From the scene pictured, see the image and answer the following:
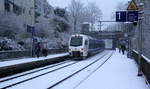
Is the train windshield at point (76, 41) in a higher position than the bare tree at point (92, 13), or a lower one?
lower

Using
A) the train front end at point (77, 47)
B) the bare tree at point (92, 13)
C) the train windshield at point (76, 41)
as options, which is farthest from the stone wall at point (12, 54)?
the bare tree at point (92, 13)

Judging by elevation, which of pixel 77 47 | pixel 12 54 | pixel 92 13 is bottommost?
pixel 12 54

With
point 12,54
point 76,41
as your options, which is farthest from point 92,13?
point 12,54

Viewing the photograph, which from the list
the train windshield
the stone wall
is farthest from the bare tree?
the stone wall

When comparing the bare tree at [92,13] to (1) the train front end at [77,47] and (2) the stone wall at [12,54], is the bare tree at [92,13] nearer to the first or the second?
(1) the train front end at [77,47]

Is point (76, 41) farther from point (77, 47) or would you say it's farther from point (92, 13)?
point (92, 13)

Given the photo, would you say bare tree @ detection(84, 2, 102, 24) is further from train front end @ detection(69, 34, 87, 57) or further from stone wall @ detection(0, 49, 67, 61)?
stone wall @ detection(0, 49, 67, 61)

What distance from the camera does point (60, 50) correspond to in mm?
54375

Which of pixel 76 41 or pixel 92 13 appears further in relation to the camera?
pixel 92 13

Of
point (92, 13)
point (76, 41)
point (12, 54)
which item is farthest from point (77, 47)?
point (92, 13)

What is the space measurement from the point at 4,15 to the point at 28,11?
19.6 meters

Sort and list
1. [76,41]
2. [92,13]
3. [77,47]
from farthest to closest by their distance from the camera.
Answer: [92,13] → [76,41] → [77,47]

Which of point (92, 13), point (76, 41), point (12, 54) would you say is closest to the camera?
point (12, 54)

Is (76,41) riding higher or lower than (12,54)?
higher
